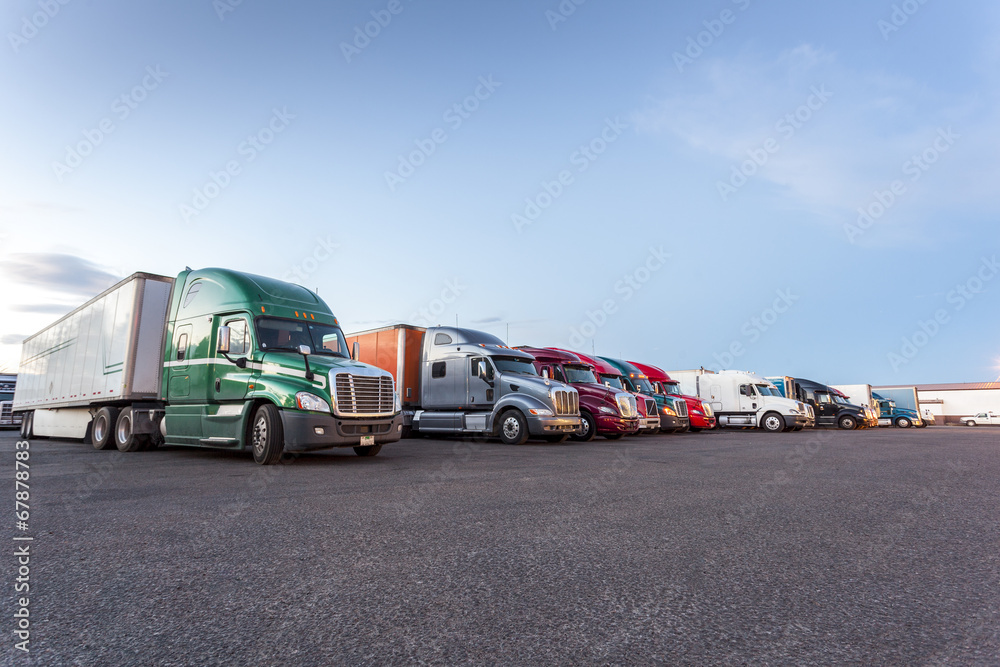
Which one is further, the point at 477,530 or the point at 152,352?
the point at 152,352

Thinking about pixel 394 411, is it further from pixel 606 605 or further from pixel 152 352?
pixel 606 605

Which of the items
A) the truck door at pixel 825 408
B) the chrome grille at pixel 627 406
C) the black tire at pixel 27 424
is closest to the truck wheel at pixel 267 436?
the chrome grille at pixel 627 406

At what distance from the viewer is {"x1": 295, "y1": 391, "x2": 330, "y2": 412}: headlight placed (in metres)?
→ 9.38

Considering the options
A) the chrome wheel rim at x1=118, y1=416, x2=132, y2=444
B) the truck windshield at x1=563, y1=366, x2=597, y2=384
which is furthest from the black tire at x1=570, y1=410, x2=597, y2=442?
the chrome wheel rim at x1=118, y1=416, x2=132, y2=444

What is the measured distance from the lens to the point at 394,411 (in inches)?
426

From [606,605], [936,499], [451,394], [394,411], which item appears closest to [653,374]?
[451,394]

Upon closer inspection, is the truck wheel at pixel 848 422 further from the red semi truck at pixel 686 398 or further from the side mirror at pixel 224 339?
the side mirror at pixel 224 339

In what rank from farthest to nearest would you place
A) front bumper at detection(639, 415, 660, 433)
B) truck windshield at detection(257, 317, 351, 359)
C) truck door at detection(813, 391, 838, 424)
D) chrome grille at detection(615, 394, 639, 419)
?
truck door at detection(813, 391, 838, 424)
front bumper at detection(639, 415, 660, 433)
chrome grille at detection(615, 394, 639, 419)
truck windshield at detection(257, 317, 351, 359)

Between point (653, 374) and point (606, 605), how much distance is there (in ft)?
76.1

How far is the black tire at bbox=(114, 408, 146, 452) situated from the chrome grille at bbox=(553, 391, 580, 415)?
31.2 feet

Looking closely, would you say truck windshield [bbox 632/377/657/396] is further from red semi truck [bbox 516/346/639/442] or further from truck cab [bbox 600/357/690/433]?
red semi truck [bbox 516/346/639/442]

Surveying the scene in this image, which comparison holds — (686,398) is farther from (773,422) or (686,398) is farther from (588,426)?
(588,426)

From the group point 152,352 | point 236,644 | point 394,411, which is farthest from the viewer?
point 152,352

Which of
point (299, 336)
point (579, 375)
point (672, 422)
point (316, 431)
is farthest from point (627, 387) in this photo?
point (316, 431)
